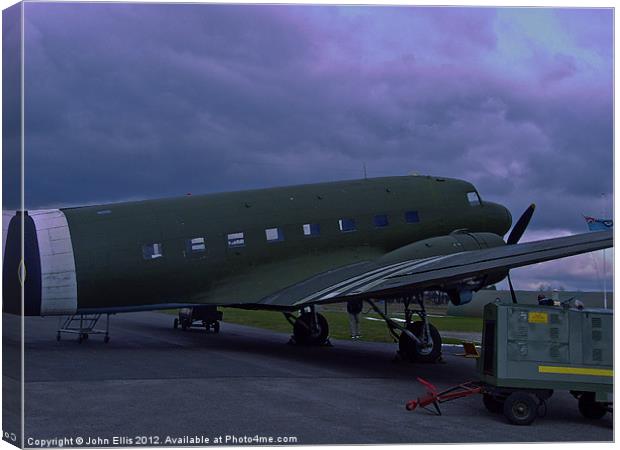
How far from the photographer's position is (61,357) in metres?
17.9

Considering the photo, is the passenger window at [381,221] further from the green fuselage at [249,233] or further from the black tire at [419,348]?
the black tire at [419,348]

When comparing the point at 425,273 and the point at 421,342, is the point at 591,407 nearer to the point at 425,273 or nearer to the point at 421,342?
the point at 425,273

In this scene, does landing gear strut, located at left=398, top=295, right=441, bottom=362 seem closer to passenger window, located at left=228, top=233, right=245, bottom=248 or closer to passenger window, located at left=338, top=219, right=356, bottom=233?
passenger window, located at left=338, top=219, right=356, bottom=233

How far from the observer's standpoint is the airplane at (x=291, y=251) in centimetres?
1845

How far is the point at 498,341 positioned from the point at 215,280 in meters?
9.72

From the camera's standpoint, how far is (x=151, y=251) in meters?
20.4

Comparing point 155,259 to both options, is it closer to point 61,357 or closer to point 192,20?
point 61,357

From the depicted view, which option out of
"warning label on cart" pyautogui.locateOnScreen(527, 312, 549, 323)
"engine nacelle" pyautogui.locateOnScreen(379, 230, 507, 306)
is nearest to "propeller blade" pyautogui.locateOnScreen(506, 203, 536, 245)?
"engine nacelle" pyautogui.locateOnScreen(379, 230, 507, 306)

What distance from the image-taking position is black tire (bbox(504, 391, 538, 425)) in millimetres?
13430

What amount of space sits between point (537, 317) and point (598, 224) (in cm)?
253

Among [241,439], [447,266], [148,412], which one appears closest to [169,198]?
[447,266]


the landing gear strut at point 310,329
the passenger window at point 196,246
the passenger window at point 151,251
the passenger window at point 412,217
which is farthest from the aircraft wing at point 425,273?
the passenger window at point 151,251

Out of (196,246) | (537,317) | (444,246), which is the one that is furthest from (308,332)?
(537,317)

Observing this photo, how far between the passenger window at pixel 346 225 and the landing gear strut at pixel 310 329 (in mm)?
2832
